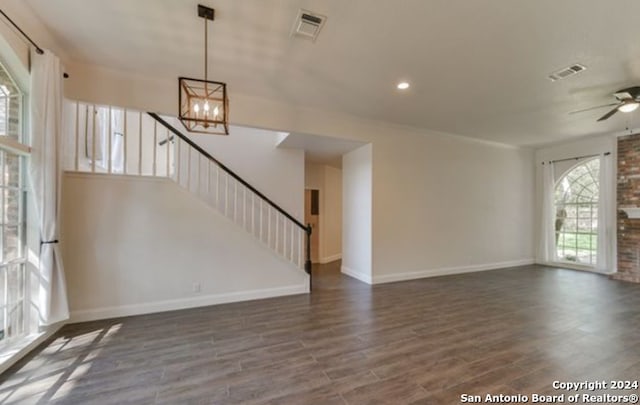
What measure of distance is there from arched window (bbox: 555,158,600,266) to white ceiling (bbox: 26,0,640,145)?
3190 millimetres

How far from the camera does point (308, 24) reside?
2.49 m

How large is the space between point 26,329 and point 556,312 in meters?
6.36

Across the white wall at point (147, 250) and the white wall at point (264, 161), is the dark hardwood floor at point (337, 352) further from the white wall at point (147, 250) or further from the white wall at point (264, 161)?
the white wall at point (264, 161)

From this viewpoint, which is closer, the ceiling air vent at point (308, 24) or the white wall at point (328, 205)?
the ceiling air vent at point (308, 24)

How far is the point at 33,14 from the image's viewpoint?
2.43 meters

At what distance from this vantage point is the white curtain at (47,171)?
266 cm

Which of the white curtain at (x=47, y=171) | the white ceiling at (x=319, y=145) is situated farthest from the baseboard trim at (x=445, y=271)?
the white curtain at (x=47, y=171)

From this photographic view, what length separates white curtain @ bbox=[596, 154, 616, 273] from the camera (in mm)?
5836

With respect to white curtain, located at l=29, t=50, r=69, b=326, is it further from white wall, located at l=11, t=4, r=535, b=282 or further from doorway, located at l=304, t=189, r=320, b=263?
doorway, located at l=304, t=189, r=320, b=263

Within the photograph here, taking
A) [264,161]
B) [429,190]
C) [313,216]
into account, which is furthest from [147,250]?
[429,190]

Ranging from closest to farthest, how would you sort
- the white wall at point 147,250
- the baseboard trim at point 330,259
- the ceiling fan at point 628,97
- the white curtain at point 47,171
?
1. the white curtain at point 47,171
2. the white wall at point 147,250
3. the ceiling fan at point 628,97
4. the baseboard trim at point 330,259

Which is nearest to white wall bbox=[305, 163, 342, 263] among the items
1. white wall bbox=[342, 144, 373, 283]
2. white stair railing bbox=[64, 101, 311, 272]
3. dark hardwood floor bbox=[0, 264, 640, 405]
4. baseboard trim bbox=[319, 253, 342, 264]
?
baseboard trim bbox=[319, 253, 342, 264]

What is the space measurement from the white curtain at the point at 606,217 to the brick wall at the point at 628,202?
107mm

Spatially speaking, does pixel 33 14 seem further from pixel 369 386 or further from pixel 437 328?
pixel 437 328
